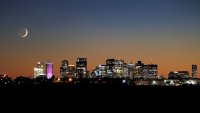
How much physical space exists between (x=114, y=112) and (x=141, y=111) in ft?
17.4

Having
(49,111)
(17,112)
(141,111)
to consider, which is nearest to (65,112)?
(49,111)

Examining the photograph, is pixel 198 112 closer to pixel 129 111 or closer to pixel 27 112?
pixel 129 111

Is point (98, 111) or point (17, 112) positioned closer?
point (17, 112)

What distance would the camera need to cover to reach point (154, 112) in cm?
5909

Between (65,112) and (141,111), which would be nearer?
(65,112)

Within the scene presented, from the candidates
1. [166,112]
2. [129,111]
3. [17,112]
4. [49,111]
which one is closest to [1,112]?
[17,112]

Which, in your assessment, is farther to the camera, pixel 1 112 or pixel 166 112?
pixel 166 112

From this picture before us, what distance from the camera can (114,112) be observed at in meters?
59.1

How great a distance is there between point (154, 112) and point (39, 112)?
17500mm

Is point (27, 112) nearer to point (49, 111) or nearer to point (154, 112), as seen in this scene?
point (49, 111)

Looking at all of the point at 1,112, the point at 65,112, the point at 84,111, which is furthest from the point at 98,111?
the point at 1,112

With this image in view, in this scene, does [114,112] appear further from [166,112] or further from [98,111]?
[166,112]

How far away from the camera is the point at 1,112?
55250mm

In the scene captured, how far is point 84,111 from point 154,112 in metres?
11.1
